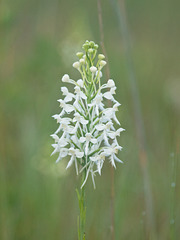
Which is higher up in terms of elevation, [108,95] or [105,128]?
[108,95]

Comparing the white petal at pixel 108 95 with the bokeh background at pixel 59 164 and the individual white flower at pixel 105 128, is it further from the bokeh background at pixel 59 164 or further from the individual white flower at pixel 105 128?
the bokeh background at pixel 59 164

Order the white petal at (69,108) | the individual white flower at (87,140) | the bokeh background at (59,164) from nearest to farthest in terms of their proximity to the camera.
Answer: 1. the individual white flower at (87,140)
2. the white petal at (69,108)
3. the bokeh background at (59,164)

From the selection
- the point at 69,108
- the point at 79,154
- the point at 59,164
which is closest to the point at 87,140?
the point at 79,154

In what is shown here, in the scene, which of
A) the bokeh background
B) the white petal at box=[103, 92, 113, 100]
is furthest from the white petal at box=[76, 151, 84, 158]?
the bokeh background

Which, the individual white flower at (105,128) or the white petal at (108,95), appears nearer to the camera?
the individual white flower at (105,128)

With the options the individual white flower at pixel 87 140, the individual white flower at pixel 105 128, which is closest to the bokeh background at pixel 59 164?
the individual white flower at pixel 105 128

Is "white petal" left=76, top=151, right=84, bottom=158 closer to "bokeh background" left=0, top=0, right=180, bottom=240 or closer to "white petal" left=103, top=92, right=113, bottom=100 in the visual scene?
"white petal" left=103, top=92, right=113, bottom=100

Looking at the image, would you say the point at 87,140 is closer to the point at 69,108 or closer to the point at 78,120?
the point at 78,120

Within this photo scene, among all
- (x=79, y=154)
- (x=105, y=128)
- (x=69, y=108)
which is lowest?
(x=79, y=154)

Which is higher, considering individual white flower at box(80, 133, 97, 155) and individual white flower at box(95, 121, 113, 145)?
individual white flower at box(95, 121, 113, 145)

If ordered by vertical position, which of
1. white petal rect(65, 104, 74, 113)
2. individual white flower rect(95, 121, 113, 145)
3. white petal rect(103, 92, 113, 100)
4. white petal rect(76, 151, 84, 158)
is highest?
white petal rect(103, 92, 113, 100)

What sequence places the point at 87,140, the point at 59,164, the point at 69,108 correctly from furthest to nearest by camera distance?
the point at 59,164 < the point at 69,108 < the point at 87,140

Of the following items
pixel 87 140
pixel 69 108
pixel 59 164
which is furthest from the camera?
pixel 59 164

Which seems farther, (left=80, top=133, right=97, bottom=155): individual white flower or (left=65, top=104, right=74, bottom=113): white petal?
(left=65, top=104, right=74, bottom=113): white petal
